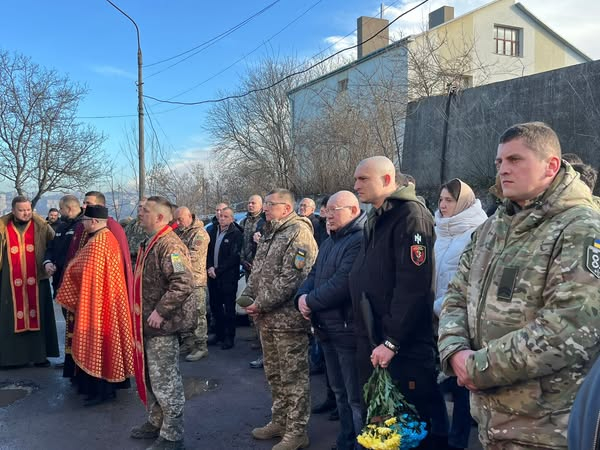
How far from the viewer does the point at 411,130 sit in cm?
1323

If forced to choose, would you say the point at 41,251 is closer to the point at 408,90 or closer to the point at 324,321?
the point at 324,321

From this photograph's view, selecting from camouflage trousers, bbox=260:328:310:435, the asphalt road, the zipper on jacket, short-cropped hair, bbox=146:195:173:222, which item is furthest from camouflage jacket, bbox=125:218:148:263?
the zipper on jacket

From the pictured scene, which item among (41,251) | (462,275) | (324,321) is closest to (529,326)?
(462,275)

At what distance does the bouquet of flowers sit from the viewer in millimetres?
2803

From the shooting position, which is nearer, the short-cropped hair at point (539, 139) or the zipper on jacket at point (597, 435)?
the zipper on jacket at point (597, 435)

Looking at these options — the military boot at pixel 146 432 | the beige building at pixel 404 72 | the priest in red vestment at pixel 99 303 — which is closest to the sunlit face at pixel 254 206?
the priest in red vestment at pixel 99 303

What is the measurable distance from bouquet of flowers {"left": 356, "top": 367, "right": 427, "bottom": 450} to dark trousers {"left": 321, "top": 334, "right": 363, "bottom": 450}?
58cm

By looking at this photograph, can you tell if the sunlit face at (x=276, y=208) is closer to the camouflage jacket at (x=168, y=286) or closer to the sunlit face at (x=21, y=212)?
the camouflage jacket at (x=168, y=286)

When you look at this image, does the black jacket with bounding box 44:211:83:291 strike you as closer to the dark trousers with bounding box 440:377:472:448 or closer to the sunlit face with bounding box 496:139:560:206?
the dark trousers with bounding box 440:377:472:448

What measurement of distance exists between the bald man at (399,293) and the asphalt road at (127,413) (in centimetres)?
151

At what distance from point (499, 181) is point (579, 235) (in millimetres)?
493

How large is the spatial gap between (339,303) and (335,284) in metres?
0.15

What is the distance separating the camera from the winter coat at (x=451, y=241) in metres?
3.97

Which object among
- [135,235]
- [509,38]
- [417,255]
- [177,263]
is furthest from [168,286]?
[509,38]
